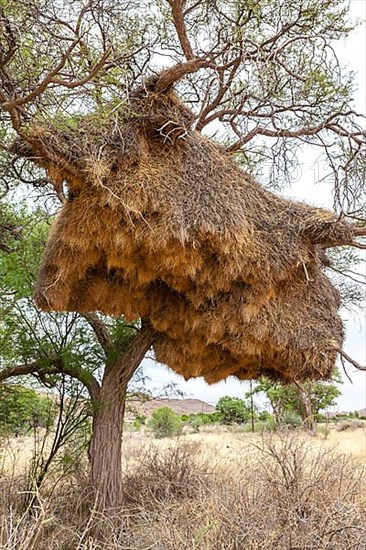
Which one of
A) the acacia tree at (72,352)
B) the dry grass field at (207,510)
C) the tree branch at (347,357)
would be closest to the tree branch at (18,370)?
the acacia tree at (72,352)

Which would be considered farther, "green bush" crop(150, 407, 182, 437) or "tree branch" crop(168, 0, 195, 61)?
"green bush" crop(150, 407, 182, 437)

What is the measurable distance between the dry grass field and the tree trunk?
26 centimetres

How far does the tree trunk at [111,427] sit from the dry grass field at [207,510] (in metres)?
0.26

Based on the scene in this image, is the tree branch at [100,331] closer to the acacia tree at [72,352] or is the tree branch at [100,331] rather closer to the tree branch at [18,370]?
the acacia tree at [72,352]

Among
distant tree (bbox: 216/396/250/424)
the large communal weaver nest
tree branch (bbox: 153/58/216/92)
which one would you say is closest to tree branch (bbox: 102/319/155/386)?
the large communal weaver nest

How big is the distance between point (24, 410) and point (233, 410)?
1842cm

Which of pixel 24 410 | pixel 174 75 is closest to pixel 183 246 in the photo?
pixel 174 75

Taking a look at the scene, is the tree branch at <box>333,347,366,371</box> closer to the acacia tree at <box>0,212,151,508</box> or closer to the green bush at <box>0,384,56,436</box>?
the acacia tree at <box>0,212,151,508</box>

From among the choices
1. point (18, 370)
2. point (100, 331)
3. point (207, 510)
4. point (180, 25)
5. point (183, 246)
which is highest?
point (180, 25)

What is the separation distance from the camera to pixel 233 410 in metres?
24.6

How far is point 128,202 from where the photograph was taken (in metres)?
4.77

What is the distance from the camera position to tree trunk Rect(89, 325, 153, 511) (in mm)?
6121

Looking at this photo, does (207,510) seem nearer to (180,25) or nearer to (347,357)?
(347,357)

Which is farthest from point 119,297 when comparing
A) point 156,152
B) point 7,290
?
point 156,152
